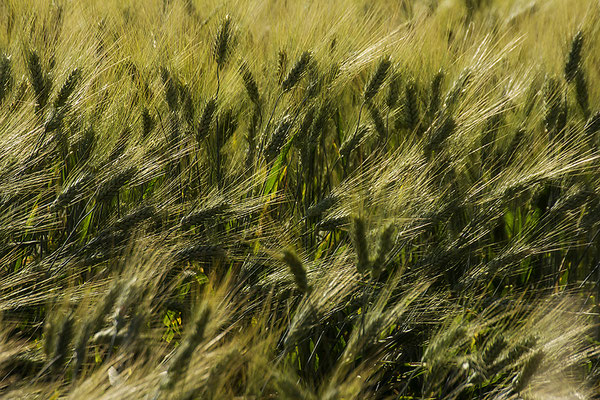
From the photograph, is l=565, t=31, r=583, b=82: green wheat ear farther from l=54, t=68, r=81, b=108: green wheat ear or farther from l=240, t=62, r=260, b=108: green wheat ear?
l=54, t=68, r=81, b=108: green wheat ear

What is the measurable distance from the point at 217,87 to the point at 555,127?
1087 millimetres

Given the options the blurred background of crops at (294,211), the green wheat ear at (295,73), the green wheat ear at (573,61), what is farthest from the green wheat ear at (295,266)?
the green wheat ear at (573,61)

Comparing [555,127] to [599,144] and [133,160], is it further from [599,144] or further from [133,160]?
[133,160]

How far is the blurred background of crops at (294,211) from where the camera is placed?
1.21 m

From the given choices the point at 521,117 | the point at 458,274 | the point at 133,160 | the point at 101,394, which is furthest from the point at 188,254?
the point at 521,117

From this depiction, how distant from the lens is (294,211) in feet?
5.95

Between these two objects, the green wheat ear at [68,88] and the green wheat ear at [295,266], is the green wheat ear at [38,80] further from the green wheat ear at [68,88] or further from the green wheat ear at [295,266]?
the green wheat ear at [295,266]

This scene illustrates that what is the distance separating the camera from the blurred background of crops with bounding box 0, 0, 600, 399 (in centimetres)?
121

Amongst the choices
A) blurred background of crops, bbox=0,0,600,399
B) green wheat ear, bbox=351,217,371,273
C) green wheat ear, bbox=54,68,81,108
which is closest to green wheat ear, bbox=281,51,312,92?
blurred background of crops, bbox=0,0,600,399

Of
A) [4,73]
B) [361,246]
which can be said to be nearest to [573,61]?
[361,246]

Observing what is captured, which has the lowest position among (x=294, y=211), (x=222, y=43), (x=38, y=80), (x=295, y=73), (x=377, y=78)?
(x=294, y=211)

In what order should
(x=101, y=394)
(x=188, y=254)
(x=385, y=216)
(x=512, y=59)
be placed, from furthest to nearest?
(x=512, y=59), (x=188, y=254), (x=385, y=216), (x=101, y=394)

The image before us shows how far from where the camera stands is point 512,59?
2309mm

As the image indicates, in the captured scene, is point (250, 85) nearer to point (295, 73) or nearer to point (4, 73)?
point (295, 73)
